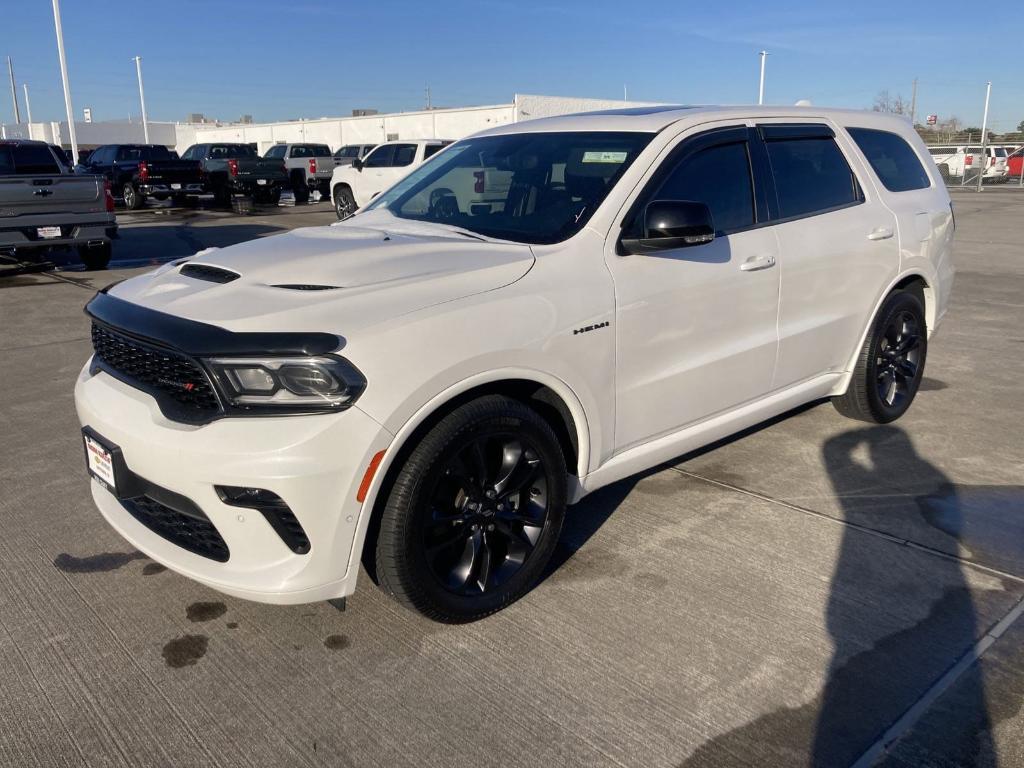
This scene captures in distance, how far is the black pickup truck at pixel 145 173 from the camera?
24.1m

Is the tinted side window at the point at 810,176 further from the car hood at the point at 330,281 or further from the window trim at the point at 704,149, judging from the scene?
the car hood at the point at 330,281

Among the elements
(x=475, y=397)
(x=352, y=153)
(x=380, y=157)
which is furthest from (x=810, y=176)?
(x=352, y=153)

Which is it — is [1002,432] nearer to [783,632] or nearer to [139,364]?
[783,632]

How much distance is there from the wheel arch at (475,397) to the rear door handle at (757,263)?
1.23 metres

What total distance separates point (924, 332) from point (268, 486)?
4532 mm

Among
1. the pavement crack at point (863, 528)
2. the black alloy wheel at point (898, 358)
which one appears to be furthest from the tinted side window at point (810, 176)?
the pavement crack at point (863, 528)

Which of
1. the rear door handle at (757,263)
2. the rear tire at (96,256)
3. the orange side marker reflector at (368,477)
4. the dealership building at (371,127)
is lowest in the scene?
the rear tire at (96,256)

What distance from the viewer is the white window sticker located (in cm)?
379

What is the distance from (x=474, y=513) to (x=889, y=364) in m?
3.35

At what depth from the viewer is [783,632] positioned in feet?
10.3

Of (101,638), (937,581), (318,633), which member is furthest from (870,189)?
(101,638)

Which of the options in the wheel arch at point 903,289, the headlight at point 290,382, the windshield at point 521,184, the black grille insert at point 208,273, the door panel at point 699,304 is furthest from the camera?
the wheel arch at point 903,289

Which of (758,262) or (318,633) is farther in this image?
(758,262)

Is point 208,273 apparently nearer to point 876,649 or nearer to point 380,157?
point 876,649
